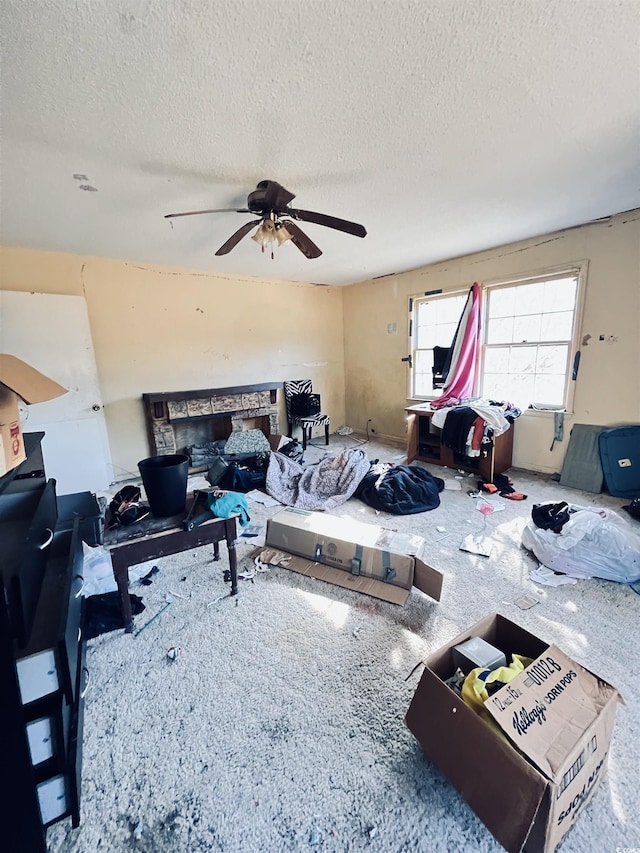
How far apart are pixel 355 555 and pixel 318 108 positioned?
7.18 feet

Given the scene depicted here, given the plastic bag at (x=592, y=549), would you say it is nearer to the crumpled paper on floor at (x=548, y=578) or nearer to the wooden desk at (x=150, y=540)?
the crumpled paper on floor at (x=548, y=578)

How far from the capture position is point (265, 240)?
2.20m

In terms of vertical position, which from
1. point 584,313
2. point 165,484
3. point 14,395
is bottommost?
point 165,484

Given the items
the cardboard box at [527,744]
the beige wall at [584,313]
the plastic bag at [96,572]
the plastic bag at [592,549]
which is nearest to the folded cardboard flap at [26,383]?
the plastic bag at [96,572]

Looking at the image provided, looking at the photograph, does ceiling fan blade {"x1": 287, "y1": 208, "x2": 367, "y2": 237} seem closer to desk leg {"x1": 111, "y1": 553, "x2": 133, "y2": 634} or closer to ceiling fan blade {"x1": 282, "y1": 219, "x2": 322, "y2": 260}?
ceiling fan blade {"x1": 282, "y1": 219, "x2": 322, "y2": 260}

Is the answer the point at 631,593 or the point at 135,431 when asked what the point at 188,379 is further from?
the point at 631,593

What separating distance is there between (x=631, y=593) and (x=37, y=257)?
5.04m

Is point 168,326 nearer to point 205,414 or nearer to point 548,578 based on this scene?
point 205,414

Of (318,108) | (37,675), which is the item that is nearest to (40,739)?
(37,675)

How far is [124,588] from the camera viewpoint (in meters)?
1.65

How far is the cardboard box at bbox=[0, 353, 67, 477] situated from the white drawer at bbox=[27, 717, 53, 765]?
860 mm

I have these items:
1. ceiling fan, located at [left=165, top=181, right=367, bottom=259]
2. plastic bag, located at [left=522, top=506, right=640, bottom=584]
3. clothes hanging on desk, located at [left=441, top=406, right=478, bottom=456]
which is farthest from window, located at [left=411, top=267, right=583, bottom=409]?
ceiling fan, located at [left=165, top=181, right=367, bottom=259]

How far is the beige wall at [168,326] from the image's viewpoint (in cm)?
329

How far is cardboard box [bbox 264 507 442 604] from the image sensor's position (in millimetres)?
1893
